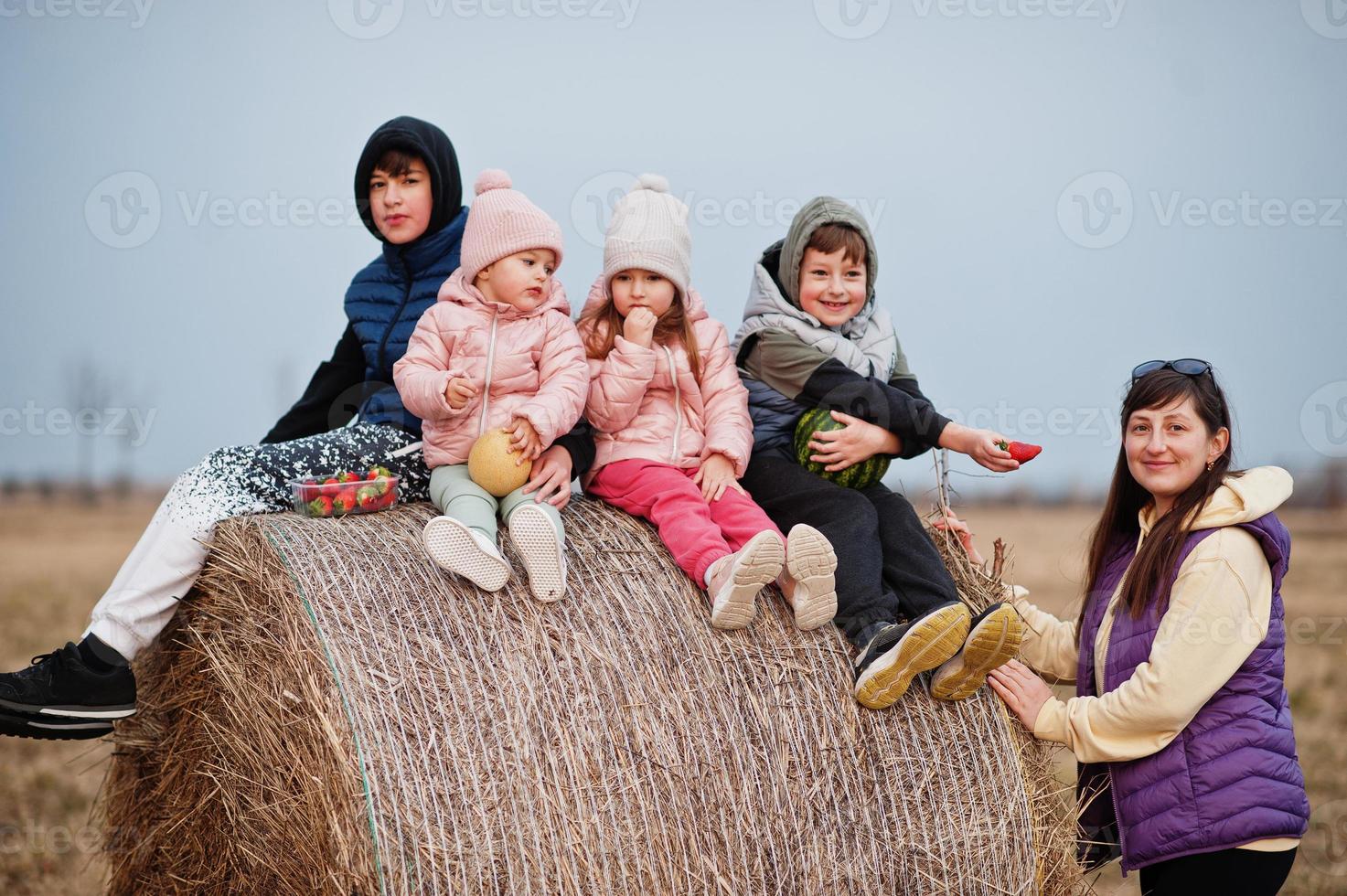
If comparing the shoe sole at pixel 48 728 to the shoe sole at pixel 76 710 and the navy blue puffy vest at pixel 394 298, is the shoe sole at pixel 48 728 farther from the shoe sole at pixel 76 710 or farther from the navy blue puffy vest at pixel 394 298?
the navy blue puffy vest at pixel 394 298

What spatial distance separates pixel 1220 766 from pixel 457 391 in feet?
7.60

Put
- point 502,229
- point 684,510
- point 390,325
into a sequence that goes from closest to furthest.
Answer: point 684,510
point 502,229
point 390,325

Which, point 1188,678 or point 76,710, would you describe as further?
point 76,710

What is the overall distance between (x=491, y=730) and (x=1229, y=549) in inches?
80.2

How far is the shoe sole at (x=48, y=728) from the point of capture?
3391 mm

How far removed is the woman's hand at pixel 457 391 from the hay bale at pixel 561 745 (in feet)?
1.24

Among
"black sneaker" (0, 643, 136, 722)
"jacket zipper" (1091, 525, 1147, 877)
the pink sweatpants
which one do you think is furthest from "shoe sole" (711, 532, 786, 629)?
"black sneaker" (0, 643, 136, 722)

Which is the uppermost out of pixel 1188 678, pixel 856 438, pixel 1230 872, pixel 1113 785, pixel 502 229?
pixel 502 229

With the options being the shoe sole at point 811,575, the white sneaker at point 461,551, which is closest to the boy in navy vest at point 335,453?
the white sneaker at point 461,551

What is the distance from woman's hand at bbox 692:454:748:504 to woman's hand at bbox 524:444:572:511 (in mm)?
392

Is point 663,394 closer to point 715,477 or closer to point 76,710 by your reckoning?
point 715,477

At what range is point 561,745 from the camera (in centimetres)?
299

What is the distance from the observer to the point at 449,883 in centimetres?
279

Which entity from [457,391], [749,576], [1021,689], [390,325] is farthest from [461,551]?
[1021,689]
